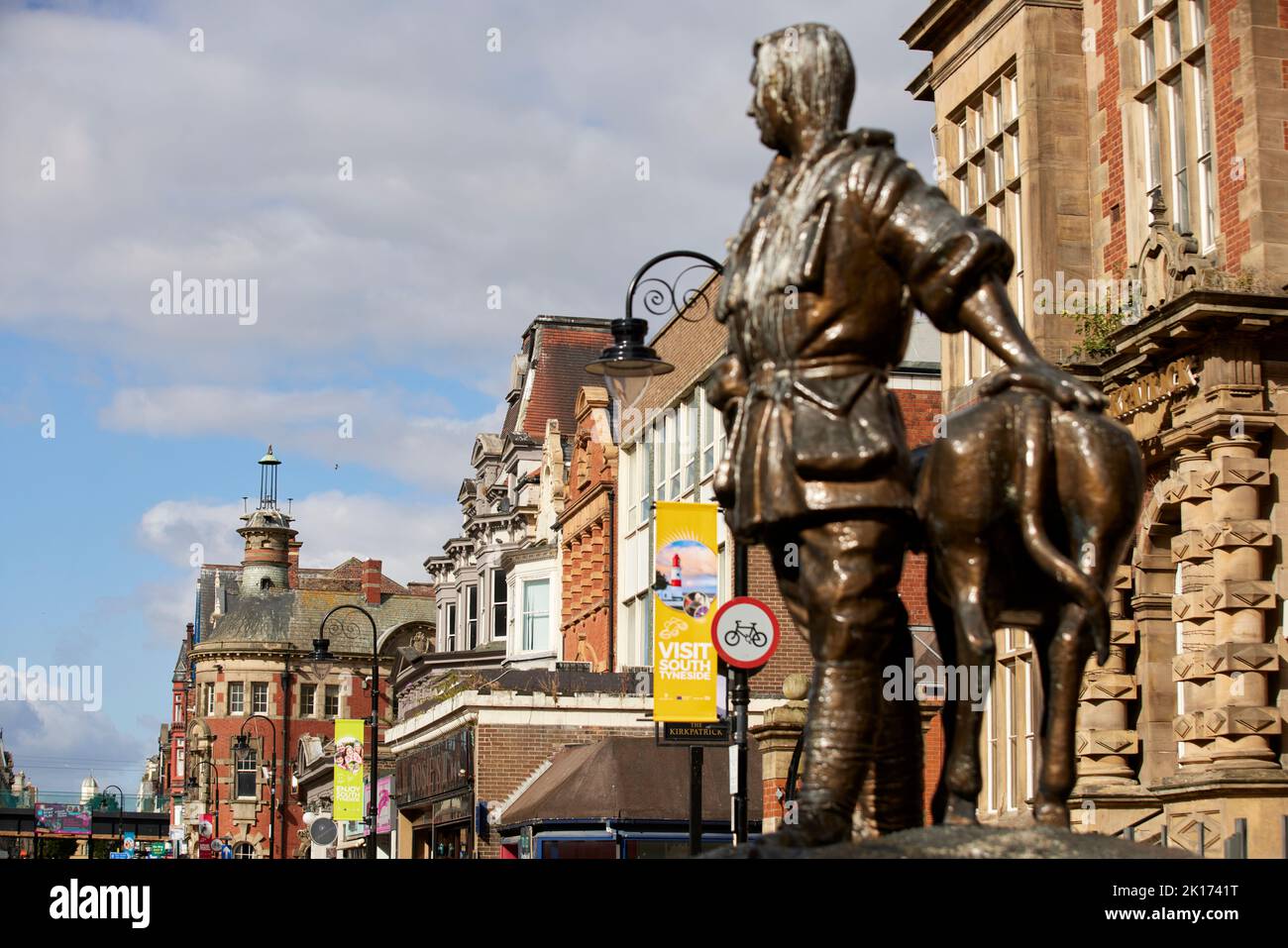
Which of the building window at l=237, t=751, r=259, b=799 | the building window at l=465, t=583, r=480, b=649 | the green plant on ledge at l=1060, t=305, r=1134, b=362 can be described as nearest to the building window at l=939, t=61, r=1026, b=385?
the green plant on ledge at l=1060, t=305, r=1134, b=362

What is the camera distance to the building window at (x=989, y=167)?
76.5ft

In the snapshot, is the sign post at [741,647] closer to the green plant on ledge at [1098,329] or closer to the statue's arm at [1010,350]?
the green plant on ledge at [1098,329]

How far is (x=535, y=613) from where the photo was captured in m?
51.6

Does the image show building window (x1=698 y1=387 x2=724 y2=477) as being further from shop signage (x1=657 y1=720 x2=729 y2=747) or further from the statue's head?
the statue's head

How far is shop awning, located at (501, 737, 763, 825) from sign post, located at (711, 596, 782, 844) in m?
16.0

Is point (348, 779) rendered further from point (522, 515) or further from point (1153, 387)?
point (1153, 387)

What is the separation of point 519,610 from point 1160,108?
33.7 m

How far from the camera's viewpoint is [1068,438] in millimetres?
6035

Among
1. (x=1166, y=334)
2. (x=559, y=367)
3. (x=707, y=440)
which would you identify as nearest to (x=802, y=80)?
(x=1166, y=334)

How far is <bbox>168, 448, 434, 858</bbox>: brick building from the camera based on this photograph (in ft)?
328

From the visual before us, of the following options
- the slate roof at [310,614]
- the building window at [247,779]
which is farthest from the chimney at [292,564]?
the building window at [247,779]

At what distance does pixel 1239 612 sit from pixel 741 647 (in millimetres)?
5504
